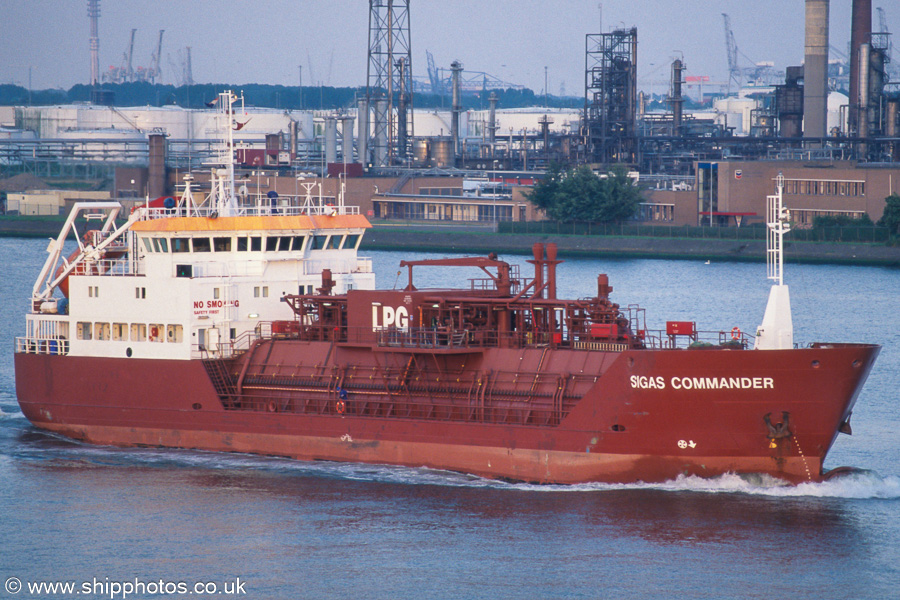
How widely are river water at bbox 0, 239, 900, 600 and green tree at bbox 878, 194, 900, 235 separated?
154 feet

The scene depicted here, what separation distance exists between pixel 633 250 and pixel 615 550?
61172 millimetres

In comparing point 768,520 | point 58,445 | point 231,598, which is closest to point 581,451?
point 768,520

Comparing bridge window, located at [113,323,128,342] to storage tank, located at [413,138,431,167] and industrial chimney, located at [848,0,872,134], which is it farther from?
industrial chimney, located at [848,0,872,134]

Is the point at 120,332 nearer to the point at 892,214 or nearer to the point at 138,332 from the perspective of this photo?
the point at 138,332

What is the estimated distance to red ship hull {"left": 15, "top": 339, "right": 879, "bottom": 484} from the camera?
2489cm

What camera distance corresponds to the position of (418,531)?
24.4 meters

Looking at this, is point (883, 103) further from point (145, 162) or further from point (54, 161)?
point (54, 161)

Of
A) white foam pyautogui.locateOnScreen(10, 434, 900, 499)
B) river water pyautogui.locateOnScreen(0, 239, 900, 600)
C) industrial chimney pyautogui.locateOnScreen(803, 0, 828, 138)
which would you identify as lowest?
river water pyautogui.locateOnScreen(0, 239, 900, 600)

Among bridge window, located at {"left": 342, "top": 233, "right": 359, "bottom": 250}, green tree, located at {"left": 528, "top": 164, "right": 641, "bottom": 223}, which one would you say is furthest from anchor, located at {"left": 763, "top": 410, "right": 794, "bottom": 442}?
green tree, located at {"left": 528, "top": 164, "right": 641, "bottom": 223}

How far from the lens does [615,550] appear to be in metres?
23.2

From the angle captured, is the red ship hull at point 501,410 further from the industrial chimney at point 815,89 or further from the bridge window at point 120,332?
the industrial chimney at point 815,89

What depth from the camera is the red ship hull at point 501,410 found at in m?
24.9

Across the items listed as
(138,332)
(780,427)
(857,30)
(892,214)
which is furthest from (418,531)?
(857,30)

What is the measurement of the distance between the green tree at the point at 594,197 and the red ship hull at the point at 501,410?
194 feet
